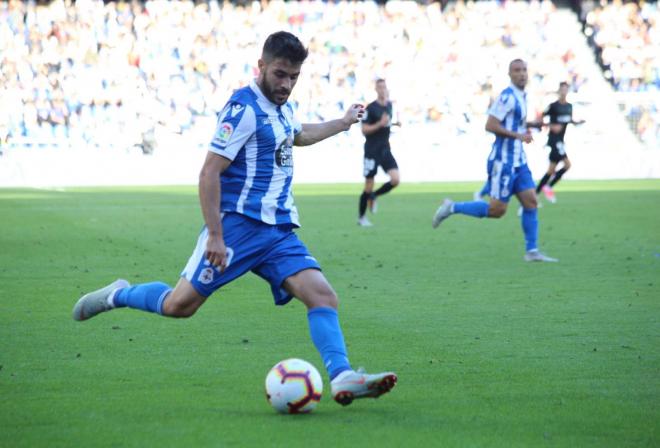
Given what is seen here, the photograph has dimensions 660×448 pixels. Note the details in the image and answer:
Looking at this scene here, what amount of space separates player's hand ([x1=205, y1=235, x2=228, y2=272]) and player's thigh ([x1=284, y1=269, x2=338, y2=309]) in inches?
15.3

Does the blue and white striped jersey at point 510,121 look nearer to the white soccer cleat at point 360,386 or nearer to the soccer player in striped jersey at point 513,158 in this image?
the soccer player in striped jersey at point 513,158

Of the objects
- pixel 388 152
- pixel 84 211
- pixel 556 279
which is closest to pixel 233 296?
pixel 556 279

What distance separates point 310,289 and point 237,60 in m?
30.7

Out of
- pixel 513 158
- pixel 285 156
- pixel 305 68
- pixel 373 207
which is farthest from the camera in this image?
pixel 305 68

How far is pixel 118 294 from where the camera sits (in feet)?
21.7

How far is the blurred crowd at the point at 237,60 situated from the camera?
3356 centimetres

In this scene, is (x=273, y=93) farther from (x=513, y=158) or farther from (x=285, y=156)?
(x=513, y=158)

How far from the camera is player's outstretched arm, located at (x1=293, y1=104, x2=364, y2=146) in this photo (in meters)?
6.56

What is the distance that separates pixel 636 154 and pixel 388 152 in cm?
1686

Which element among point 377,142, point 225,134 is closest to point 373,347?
point 225,134

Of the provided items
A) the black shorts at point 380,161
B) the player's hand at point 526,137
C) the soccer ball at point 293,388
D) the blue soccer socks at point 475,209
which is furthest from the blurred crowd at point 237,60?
the soccer ball at point 293,388

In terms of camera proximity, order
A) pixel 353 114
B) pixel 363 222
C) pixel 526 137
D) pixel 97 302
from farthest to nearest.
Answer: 1. pixel 363 222
2. pixel 526 137
3. pixel 97 302
4. pixel 353 114

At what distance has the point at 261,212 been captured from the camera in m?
5.98

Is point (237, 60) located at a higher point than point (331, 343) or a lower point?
higher
